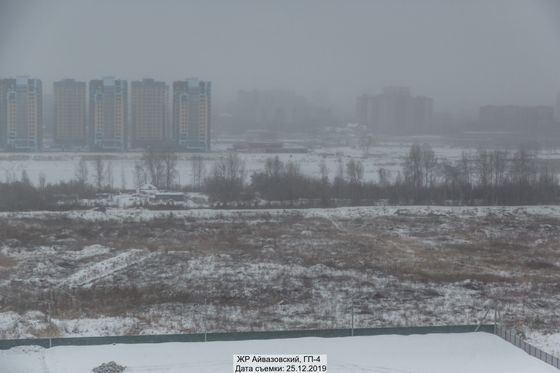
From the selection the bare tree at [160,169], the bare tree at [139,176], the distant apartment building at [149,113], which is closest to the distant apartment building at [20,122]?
the distant apartment building at [149,113]

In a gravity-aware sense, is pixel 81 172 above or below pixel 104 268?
above

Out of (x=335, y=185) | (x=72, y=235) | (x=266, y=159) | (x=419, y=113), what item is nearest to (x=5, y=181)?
(x=72, y=235)

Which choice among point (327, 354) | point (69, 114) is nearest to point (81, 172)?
point (69, 114)

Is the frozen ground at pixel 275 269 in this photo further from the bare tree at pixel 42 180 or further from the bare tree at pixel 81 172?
the bare tree at pixel 81 172

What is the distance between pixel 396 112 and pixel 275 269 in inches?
186

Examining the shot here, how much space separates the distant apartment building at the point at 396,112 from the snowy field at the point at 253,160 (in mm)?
281

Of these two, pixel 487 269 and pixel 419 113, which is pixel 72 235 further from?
pixel 419 113

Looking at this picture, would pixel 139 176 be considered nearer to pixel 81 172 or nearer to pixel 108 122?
pixel 81 172

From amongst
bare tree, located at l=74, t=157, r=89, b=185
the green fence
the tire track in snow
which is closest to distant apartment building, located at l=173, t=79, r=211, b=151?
bare tree, located at l=74, t=157, r=89, b=185

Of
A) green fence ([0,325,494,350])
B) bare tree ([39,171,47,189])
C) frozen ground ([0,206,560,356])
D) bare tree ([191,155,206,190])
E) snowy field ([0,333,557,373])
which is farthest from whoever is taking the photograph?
bare tree ([191,155,206,190])

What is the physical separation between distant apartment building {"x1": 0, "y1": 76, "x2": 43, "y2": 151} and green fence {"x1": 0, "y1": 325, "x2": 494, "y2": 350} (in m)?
6.29

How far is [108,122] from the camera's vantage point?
28.9 feet

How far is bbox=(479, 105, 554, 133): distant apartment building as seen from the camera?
337 inches

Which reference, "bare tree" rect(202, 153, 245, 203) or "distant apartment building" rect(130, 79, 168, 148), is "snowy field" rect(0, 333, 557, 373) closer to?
"bare tree" rect(202, 153, 245, 203)
